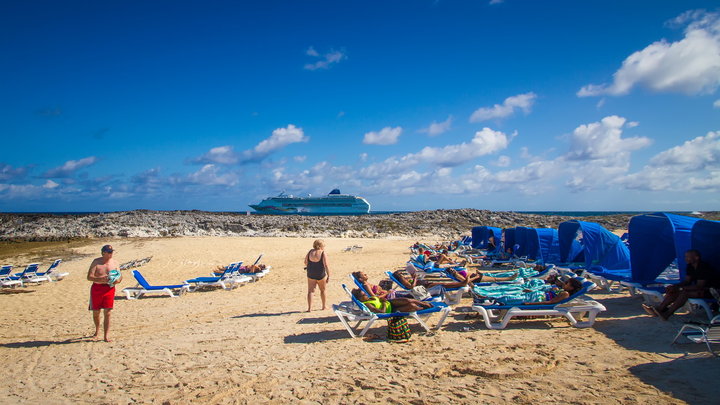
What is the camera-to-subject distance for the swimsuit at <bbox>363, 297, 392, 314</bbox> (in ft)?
20.2

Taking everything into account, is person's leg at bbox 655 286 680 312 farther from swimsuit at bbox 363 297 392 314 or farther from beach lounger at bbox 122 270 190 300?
beach lounger at bbox 122 270 190 300

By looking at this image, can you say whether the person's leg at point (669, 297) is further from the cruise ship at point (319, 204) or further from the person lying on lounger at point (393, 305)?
the cruise ship at point (319, 204)

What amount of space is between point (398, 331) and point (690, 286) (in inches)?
179

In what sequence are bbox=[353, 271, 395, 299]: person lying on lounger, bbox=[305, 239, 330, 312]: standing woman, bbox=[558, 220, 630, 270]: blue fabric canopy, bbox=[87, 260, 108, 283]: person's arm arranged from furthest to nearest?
bbox=[558, 220, 630, 270]: blue fabric canopy, bbox=[305, 239, 330, 312]: standing woman, bbox=[353, 271, 395, 299]: person lying on lounger, bbox=[87, 260, 108, 283]: person's arm

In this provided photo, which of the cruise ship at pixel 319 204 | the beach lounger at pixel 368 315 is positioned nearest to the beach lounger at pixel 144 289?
the beach lounger at pixel 368 315

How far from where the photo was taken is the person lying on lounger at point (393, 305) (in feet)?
20.0

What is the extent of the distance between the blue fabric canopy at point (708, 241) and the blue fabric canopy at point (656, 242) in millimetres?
214

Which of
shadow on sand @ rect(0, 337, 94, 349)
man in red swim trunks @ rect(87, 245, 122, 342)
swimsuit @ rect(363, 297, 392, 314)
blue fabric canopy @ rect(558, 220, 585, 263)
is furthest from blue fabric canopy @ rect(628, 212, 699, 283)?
shadow on sand @ rect(0, 337, 94, 349)

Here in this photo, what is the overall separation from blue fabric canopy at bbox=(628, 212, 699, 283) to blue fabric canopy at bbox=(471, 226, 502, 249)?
28.3 feet


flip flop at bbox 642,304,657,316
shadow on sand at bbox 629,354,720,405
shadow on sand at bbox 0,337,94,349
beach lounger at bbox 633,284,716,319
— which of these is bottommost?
shadow on sand at bbox 0,337,94,349

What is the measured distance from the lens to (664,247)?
7.43 m

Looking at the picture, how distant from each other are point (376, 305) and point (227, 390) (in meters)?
2.70

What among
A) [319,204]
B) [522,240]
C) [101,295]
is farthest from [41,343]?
[319,204]

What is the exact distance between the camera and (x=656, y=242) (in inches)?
298
